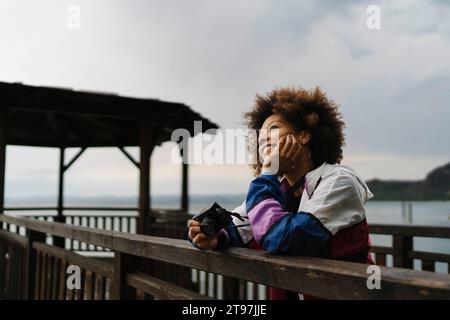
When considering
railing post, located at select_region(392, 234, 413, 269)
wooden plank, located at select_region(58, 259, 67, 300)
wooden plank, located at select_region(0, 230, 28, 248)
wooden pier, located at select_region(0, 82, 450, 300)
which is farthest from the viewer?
wooden plank, located at select_region(0, 230, 28, 248)

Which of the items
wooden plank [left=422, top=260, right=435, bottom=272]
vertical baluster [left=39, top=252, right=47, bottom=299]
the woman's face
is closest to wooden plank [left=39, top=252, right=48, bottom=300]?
vertical baluster [left=39, top=252, right=47, bottom=299]

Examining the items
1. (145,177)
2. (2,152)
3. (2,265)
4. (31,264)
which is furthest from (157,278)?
(2,152)

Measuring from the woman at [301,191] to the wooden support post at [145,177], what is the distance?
Answer: 18.8ft

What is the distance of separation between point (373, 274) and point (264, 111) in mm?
834

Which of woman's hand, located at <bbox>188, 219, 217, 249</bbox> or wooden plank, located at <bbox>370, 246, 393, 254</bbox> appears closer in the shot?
woman's hand, located at <bbox>188, 219, 217, 249</bbox>

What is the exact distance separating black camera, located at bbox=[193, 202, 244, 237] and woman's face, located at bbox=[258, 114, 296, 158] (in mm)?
252

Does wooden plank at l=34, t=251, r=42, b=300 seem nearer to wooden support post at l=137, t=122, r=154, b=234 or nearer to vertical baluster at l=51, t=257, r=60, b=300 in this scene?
vertical baluster at l=51, t=257, r=60, b=300

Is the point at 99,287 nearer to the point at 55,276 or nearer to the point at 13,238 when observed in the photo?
the point at 55,276

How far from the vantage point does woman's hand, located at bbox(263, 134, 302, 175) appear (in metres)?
1.48

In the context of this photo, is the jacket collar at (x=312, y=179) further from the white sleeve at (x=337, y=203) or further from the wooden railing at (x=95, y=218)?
the wooden railing at (x=95, y=218)

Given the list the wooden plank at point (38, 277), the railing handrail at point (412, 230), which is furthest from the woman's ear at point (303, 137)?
the wooden plank at point (38, 277)
